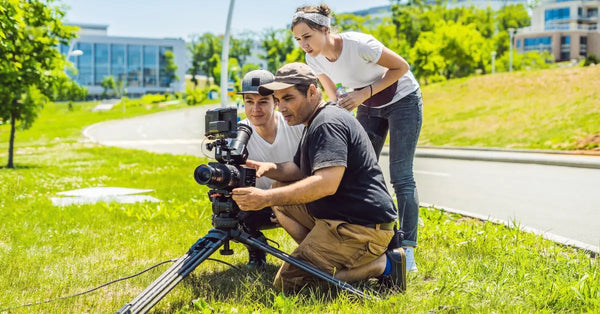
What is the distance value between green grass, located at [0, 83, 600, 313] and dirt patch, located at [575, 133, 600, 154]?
39.8 feet

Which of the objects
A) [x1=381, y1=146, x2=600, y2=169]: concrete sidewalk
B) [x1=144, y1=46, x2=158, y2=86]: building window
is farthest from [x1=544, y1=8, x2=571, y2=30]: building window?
[x1=381, y1=146, x2=600, y2=169]: concrete sidewalk

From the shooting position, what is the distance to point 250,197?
311cm

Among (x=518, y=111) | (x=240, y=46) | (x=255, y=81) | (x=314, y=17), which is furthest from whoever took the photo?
(x=240, y=46)

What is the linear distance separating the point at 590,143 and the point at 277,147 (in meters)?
15.4

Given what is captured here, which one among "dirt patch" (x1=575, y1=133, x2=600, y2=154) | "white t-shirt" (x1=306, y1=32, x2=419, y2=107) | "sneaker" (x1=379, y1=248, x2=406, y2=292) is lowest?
"dirt patch" (x1=575, y1=133, x2=600, y2=154)

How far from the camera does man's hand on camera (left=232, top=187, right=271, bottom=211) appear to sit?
311 cm

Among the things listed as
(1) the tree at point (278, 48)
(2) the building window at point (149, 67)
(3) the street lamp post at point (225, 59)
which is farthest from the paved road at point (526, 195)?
(2) the building window at point (149, 67)

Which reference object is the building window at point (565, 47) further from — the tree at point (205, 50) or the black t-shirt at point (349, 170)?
the black t-shirt at point (349, 170)

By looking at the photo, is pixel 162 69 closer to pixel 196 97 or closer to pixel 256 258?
pixel 196 97

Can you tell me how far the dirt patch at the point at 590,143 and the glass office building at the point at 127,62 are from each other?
10990 cm

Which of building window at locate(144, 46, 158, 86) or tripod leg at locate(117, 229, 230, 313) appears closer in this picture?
tripod leg at locate(117, 229, 230, 313)

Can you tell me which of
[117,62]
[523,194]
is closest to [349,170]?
[523,194]

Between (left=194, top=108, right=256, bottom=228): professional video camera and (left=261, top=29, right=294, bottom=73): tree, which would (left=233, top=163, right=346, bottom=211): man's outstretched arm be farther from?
(left=261, top=29, right=294, bottom=73): tree

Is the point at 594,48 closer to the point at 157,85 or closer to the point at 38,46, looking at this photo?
the point at 157,85
